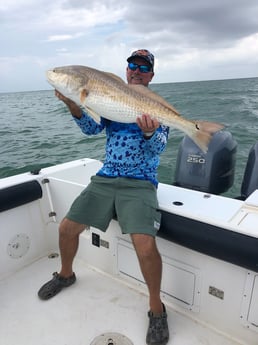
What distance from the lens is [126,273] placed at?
271 cm

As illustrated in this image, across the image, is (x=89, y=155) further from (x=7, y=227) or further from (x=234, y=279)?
(x=234, y=279)

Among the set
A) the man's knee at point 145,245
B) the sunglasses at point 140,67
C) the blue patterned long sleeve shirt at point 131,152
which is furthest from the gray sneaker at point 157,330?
the sunglasses at point 140,67

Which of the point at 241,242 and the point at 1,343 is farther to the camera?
the point at 1,343

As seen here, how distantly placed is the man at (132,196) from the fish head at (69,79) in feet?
0.64

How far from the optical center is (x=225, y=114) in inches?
590

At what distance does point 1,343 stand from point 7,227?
3.27 feet

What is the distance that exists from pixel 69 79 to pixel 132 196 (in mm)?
910

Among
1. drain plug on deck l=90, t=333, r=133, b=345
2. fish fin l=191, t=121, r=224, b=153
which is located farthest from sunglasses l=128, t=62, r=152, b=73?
drain plug on deck l=90, t=333, r=133, b=345

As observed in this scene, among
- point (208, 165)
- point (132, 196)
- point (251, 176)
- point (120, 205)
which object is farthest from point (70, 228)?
point (251, 176)

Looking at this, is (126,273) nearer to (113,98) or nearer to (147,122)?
(147,122)

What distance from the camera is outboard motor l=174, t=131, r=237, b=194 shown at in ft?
10.8

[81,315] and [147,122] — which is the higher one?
[147,122]

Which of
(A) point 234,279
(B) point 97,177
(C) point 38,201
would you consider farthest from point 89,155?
(A) point 234,279

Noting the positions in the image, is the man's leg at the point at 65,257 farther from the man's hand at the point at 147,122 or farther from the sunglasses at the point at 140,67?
the sunglasses at the point at 140,67
